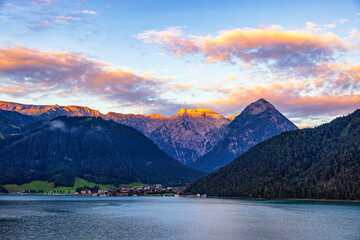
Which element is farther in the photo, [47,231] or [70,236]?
[47,231]

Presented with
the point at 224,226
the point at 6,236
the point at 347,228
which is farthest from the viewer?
the point at 224,226

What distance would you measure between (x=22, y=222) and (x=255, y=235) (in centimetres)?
10004

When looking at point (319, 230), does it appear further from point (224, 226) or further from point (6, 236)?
point (6, 236)

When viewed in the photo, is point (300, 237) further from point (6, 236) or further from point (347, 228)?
point (6, 236)

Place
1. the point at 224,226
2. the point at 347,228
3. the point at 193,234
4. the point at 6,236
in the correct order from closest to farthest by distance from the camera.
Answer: the point at 6,236
the point at 193,234
the point at 347,228
the point at 224,226

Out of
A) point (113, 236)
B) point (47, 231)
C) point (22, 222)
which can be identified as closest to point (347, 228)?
point (113, 236)

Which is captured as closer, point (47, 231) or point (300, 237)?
point (300, 237)

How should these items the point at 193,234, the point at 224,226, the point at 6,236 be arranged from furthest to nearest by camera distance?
the point at 224,226 → the point at 193,234 → the point at 6,236

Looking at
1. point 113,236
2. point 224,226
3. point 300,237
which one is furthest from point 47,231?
point 300,237

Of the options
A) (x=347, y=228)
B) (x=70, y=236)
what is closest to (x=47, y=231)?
(x=70, y=236)

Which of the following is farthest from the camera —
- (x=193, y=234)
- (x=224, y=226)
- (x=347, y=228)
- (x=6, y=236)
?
(x=224, y=226)

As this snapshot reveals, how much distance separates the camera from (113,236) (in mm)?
133000

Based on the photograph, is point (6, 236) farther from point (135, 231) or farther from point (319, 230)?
point (319, 230)

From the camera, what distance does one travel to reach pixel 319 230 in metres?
147
